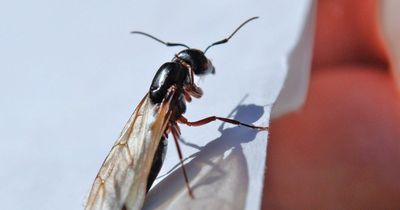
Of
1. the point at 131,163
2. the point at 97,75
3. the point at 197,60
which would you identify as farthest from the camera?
the point at 97,75

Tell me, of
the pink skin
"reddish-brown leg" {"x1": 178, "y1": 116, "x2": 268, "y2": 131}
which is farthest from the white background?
the pink skin

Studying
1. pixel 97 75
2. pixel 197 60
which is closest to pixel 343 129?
pixel 197 60

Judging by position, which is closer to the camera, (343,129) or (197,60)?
(197,60)

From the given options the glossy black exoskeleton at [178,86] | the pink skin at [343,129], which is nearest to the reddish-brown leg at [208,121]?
the glossy black exoskeleton at [178,86]

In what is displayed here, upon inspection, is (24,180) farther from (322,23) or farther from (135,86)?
(322,23)

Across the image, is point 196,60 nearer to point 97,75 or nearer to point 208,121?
point 208,121

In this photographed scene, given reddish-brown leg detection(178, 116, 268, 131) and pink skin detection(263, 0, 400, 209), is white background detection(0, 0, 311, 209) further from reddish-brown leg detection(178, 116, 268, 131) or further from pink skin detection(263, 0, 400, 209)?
pink skin detection(263, 0, 400, 209)
